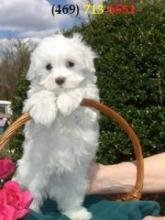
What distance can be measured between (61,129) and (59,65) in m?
0.27

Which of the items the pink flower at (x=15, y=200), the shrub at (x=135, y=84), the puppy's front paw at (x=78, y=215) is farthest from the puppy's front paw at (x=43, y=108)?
the shrub at (x=135, y=84)

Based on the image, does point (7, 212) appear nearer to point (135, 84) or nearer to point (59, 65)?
point (59, 65)

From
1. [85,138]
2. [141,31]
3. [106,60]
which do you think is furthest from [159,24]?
[85,138]

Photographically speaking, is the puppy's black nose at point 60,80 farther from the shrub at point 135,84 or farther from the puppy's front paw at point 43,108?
the shrub at point 135,84

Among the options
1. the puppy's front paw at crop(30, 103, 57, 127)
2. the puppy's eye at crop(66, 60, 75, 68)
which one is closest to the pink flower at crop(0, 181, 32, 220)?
the puppy's front paw at crop(30, 103, 57, 127)

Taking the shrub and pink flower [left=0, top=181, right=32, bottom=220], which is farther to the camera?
the shrub

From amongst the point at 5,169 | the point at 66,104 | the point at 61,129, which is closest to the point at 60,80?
the point at 66,104

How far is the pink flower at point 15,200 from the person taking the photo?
194 cm

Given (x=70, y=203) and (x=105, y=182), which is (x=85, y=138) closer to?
(x=70, y=203)

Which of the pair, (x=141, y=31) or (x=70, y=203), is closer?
(x=70, y=203)

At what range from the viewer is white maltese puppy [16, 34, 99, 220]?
7.72ft

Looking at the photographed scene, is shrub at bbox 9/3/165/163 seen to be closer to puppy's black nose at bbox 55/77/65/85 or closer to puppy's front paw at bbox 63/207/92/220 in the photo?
puppy's front paw at bbox 63/207/92/220

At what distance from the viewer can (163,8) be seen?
14.8 ft

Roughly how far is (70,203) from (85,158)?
217 millimetres
